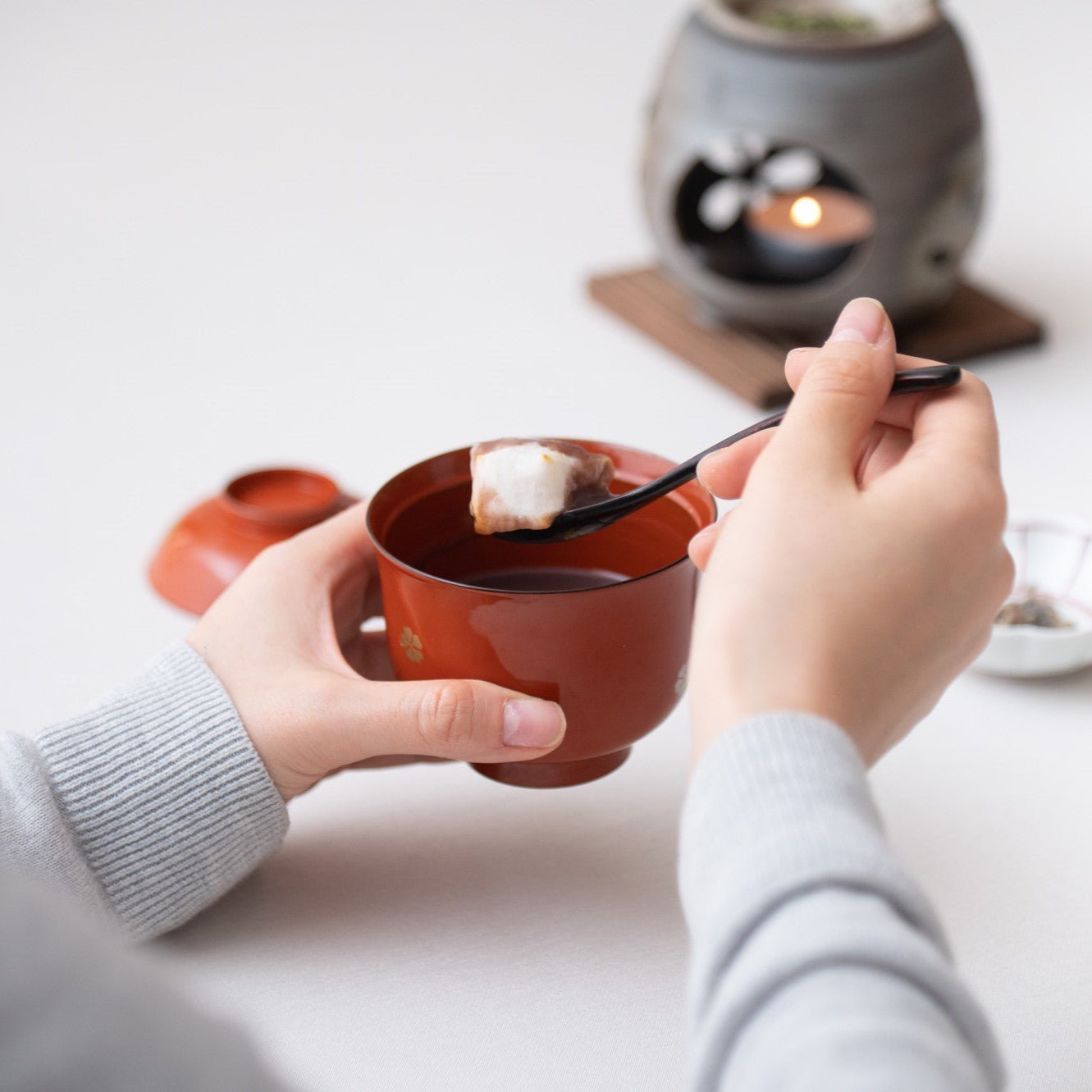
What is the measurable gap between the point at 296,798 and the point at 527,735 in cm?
24

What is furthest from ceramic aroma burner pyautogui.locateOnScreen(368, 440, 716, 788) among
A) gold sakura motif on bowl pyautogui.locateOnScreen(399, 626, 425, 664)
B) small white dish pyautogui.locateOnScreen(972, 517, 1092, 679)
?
small white dish pyautogui.locateOnScreen(972, 517, 1092, 679)

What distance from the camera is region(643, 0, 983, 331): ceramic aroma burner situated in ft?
4.22

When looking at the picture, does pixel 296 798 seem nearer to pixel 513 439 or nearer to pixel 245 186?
pixel 513 439

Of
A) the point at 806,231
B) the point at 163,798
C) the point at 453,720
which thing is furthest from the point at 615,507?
the point at 806,231

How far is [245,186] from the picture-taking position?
1.91m

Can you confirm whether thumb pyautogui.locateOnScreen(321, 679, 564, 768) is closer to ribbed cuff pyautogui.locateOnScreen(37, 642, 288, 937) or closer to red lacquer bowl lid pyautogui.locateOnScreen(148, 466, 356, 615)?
ribbed cuff pyautogui.locateOnScreen(37, 642, 288, 937)

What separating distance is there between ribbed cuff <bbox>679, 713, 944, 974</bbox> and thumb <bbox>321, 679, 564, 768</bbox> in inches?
7.5

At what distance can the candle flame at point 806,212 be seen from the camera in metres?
1.47

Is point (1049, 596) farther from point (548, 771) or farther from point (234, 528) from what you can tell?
point (234, 528)

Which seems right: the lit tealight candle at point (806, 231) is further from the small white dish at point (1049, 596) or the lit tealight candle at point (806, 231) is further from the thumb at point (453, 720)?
the thumb at point (453, 720)

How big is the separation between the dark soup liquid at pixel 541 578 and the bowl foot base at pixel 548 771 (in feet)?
0.36

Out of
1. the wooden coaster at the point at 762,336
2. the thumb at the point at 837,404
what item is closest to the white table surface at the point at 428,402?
the wooden coaster at the point at 762,336

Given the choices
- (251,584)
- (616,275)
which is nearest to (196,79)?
(616,275)

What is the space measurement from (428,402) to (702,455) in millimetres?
674
